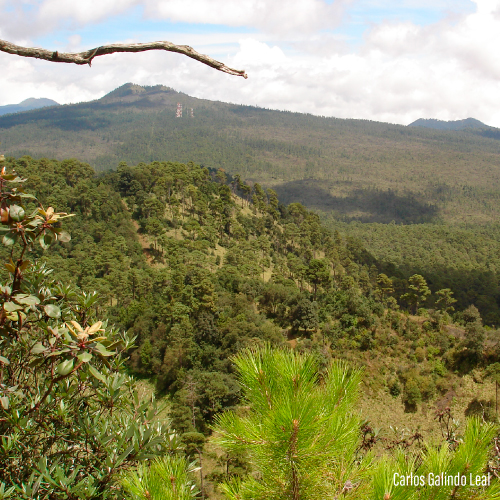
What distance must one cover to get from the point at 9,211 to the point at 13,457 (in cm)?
158

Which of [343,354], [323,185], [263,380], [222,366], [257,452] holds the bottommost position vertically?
[222,366]

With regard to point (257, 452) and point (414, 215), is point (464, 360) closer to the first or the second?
point (257, 452)

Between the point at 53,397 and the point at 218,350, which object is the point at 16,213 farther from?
the point at 218,350

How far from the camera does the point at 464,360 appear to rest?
2297cm

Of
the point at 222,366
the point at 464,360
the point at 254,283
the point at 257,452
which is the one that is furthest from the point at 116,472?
the point at 254,283

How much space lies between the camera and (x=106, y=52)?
208 centimetres

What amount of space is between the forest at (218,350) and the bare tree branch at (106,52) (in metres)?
0.67

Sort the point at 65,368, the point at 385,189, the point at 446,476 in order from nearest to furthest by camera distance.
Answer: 1. the point at 65,368
2. the point at 446,476
3. the point at 385,189

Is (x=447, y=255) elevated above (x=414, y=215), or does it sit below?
below

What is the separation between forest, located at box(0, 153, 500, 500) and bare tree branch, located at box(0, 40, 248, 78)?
26.2 inches

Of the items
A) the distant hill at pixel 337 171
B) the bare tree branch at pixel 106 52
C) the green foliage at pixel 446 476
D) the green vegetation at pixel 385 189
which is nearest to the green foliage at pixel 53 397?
the bare tree branch at pixel 106 52

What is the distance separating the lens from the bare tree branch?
2035 millimetres

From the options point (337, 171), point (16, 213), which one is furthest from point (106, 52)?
point (337, 171)

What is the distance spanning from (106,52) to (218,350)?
80.6 ft
